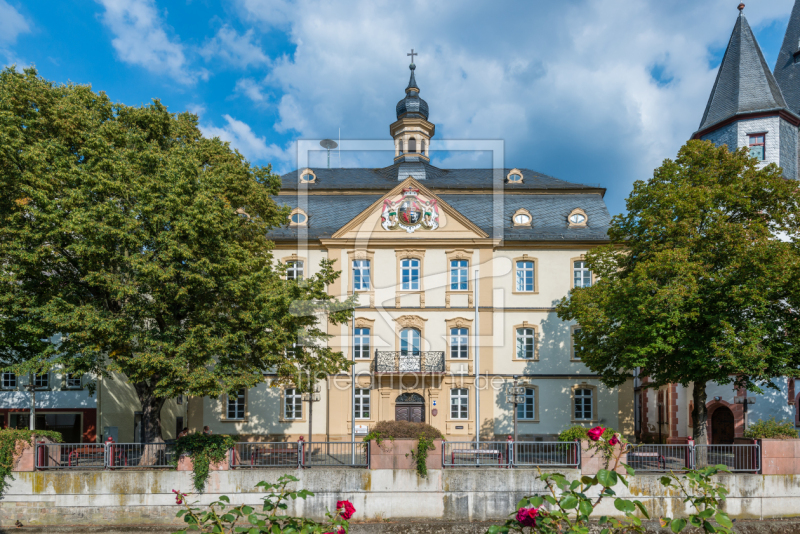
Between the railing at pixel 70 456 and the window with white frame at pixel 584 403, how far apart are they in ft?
59.4

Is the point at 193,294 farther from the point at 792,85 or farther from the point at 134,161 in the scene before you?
the point at 792,85

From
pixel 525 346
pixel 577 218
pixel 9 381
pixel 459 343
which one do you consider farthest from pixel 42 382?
pixel 577 218

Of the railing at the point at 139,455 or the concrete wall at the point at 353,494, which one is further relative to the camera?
the railing at the point at 139,455

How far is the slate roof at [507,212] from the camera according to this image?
1032 inches

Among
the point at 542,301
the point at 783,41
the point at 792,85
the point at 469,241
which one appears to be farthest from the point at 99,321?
the point at 783,41

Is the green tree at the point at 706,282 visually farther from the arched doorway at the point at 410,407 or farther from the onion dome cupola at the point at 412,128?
the onion dome cupola at the point at 412,128

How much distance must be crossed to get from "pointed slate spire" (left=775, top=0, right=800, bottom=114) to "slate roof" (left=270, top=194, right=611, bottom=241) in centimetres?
1129

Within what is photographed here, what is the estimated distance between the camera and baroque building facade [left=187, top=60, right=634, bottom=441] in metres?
25.0

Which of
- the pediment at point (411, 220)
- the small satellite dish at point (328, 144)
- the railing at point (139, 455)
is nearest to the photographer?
the railing at point (139, 455)

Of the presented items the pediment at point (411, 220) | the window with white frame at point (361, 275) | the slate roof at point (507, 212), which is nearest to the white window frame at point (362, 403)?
the window with white frame at point (361, 275)

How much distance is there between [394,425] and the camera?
51.8ft

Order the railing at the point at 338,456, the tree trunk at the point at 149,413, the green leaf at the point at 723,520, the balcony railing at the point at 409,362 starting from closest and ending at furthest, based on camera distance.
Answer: the green leaf at the point at 723,520
the railing at the point at 338,456
the tree trunk at the point at 149,413
the balcony railing at the point at 409,362

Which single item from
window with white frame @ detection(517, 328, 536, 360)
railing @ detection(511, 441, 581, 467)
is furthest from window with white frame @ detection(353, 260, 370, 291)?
railing @ detection(511, 441, 581, 467)

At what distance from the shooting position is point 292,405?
2530cm
